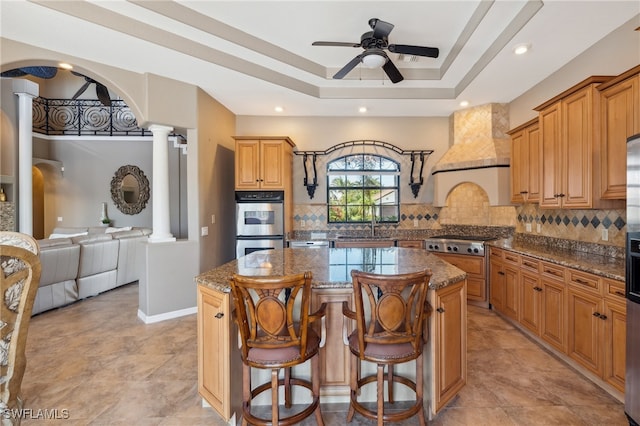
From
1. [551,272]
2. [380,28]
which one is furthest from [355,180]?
[551,272]

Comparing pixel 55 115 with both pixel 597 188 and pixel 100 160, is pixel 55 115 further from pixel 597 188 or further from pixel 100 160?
pixel 597 188

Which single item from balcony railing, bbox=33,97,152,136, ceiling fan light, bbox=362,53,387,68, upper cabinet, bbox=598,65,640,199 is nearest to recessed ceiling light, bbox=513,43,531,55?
upper cabinet, bbox=598,65,640,199

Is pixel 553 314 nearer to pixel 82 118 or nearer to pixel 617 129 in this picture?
pixel 617 129

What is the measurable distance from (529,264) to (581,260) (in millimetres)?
512

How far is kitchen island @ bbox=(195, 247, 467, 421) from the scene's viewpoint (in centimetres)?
184

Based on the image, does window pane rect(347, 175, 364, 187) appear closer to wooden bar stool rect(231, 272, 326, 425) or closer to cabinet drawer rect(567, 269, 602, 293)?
cabinet drawer rect(567, 269, 602, 293)

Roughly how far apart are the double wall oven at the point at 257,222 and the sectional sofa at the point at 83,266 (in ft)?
4.41

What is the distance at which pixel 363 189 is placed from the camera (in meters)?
5.33

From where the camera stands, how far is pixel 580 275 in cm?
241

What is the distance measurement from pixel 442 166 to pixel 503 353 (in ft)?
9.45

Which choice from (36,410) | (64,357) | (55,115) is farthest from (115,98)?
(36,410)

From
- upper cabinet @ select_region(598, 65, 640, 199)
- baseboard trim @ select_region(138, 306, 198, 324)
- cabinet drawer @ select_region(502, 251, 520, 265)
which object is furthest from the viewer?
baseboard trim @ select_region(138, 306, 198, 324)

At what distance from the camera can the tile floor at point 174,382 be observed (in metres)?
2.00

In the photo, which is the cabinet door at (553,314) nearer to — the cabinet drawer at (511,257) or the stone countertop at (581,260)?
the stone countertop at (581,260)
